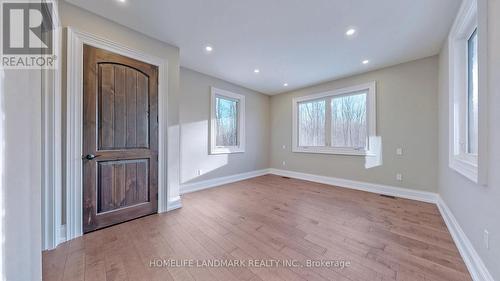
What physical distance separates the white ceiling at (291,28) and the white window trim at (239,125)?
0.83 meters

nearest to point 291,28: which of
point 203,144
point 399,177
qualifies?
point 203,144

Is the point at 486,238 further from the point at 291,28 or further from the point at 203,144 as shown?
the point at 203,144

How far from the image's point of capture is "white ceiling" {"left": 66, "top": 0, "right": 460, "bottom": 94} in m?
2.03

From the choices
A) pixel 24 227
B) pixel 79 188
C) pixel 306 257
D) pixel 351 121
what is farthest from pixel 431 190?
pixel 79 188

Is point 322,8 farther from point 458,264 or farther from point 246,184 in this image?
point 246,184

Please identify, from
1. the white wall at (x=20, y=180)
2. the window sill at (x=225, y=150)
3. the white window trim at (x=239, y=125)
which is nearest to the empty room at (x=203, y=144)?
the white wall at (x=20, y=180)

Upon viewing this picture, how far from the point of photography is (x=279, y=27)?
7.93ft

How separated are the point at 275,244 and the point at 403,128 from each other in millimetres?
3361

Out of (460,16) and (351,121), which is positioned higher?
(460,16)

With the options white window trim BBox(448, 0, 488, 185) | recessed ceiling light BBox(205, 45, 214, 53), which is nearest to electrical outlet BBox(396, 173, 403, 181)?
white window trim BBox(448, 0, 488, 185)

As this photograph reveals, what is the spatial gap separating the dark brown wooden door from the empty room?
16 millimetres

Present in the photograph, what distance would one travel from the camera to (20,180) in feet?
3.56

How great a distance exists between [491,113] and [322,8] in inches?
68.4

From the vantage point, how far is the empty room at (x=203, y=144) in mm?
1279
